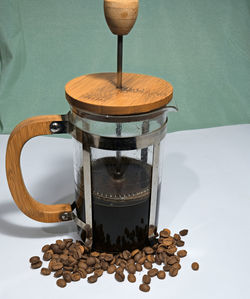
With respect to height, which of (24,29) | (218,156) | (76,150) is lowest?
(218,156)

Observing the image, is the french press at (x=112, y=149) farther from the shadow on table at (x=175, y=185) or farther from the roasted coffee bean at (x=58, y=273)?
the shadow on table at (x=175, y=185)

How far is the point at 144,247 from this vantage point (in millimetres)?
1188

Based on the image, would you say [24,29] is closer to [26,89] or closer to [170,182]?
[26,89]

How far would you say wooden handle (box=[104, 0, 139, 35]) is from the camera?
929mm

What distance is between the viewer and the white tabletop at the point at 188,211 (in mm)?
1087

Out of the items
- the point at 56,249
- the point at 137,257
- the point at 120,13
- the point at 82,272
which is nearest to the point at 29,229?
the point at 56,249

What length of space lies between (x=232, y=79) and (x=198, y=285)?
134 centimetres

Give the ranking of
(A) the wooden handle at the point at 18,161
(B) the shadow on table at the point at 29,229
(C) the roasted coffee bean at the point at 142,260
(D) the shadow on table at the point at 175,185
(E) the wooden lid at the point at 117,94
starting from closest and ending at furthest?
(E) the wooden lid at the point at 117,94 < (A) the wooden handle at the point at 18,161 < (C) the roasted coffee bean at the point at 142,260 < (B) the shadow on table at the point at 29,229 < (D) the shadow on table at the point at 175,185

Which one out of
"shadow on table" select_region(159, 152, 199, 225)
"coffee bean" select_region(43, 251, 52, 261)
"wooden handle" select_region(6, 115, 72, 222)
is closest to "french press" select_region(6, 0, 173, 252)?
"wooden handle" select_region(6, 115, 72, 222)

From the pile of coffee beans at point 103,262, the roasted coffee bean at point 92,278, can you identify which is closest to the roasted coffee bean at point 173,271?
the pile of coffee beans at point 103,262

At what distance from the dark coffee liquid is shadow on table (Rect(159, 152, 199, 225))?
0.23m

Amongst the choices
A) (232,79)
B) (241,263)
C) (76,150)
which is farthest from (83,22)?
(241,263)

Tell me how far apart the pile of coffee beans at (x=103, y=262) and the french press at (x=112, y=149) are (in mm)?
33

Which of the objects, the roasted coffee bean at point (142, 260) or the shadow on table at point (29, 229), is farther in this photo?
the shadow on table at point (29, 229)
